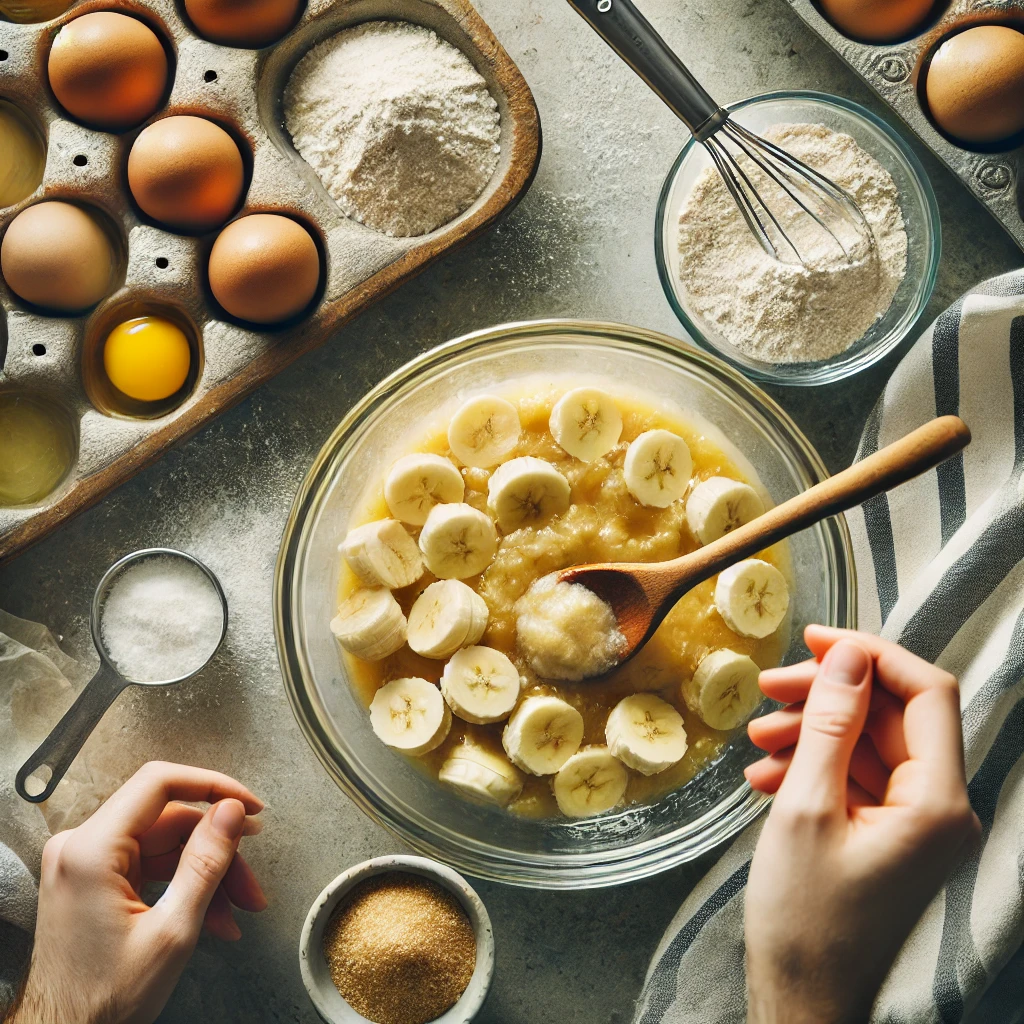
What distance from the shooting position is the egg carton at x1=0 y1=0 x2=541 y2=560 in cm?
187

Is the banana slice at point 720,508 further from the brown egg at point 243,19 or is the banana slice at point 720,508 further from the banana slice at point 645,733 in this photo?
the brown egg at point 243,19

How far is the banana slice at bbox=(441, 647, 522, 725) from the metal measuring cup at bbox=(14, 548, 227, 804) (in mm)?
521

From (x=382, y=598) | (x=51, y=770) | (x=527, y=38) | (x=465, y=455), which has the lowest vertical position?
(x=51, y=770)

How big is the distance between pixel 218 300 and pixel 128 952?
1200mm

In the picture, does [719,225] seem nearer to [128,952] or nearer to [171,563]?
[171,563]

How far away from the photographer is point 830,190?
1.91 meters

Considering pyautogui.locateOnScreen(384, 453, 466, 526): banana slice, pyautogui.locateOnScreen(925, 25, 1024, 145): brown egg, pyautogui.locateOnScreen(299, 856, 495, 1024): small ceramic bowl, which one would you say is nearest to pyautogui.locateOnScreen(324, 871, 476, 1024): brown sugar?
pyautogui.locateOnScreen(299, 856, 495, 1024): small ceramic bowl

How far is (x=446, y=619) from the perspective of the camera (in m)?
1.67

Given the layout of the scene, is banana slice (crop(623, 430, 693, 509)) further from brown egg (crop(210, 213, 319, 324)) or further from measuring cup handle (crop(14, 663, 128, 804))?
measuring cup handle (crop(14, 663, 128, 804))

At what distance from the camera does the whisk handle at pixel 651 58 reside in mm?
1672

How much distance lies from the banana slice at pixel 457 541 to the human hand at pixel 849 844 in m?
0.61

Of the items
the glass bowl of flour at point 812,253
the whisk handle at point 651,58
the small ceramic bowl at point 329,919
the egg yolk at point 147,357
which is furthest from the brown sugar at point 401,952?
the whisk handle at point 651,58

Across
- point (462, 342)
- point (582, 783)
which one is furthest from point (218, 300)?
point (582, 783)

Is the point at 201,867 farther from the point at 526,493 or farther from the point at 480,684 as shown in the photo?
the point at 526,493
